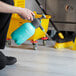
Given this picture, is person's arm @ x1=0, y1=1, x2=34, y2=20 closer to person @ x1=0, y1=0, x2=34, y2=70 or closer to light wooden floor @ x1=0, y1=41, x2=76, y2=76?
person @ x1=0, y1=0, x2=34, y2=70

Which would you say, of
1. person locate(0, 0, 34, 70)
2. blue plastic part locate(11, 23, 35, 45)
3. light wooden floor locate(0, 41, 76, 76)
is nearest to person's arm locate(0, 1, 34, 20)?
person locate(0, 0, 34, 70)

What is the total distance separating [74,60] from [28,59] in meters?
0.38

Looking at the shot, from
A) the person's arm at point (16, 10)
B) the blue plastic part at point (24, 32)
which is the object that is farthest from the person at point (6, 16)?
the blue plastic part at point (24, 32)

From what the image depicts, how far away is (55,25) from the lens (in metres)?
2.37

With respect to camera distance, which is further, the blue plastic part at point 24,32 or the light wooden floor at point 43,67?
the blue plastic part at point 24,32

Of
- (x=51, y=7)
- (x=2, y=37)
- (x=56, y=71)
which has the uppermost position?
(x=51, y=7)

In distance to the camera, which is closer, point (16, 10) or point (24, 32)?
point (16, 10)

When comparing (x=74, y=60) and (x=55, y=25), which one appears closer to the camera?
(x=74, y=60)

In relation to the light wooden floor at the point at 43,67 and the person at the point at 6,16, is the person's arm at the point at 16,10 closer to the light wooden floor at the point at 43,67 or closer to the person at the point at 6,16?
the person at the point at 6,16

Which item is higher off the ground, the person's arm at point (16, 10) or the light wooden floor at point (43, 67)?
the person's arm at point (16, 10)

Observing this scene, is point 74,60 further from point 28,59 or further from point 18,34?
point 18,34

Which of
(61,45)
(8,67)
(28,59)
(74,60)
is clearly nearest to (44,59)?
(28,59)

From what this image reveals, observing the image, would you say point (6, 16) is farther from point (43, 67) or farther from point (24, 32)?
point (43, 67)

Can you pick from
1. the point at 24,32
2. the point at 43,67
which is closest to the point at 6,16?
the point at 24,32
